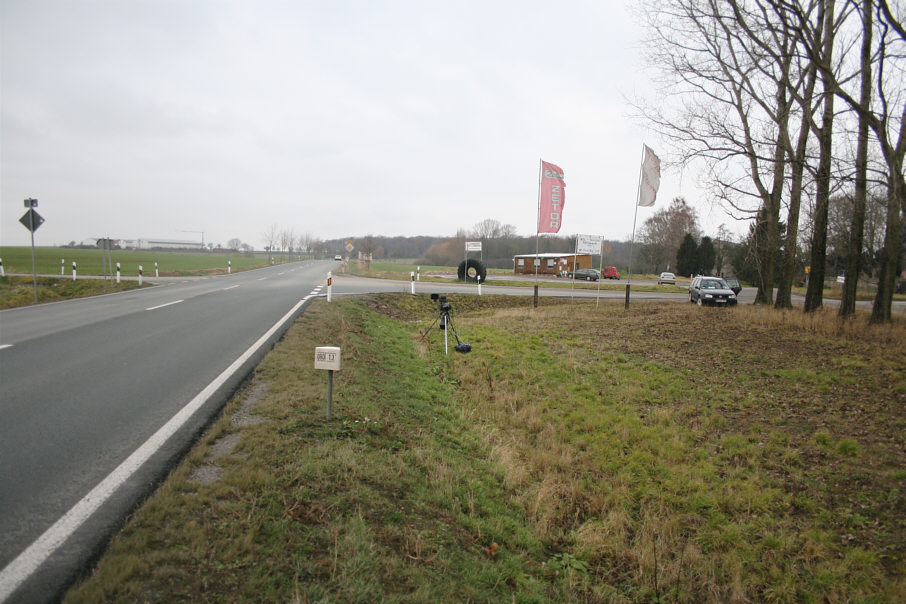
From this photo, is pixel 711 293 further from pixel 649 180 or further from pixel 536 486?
pixel 536 486

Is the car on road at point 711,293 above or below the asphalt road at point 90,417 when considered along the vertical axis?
above

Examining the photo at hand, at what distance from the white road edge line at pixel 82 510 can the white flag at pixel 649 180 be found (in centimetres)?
1697

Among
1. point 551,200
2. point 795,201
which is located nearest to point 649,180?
point 551,200

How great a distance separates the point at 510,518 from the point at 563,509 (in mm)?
851

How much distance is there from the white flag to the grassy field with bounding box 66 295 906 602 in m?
9.06

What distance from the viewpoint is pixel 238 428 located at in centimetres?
423

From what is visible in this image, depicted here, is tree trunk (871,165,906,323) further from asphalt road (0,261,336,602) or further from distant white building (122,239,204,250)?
distant white building (122,239,204,250)

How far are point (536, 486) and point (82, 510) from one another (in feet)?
13.4

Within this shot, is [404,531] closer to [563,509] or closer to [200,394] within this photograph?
[563,509]

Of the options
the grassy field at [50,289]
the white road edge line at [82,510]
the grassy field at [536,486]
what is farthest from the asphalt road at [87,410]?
the grassy field at [50,289]

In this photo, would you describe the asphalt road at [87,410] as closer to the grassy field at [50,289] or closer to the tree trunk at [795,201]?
the grassy field at [50,289]

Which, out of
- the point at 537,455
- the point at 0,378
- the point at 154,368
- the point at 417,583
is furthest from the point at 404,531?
the point at 0,378

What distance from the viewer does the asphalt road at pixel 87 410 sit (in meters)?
2.60

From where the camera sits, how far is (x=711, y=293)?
2069 centimetres
